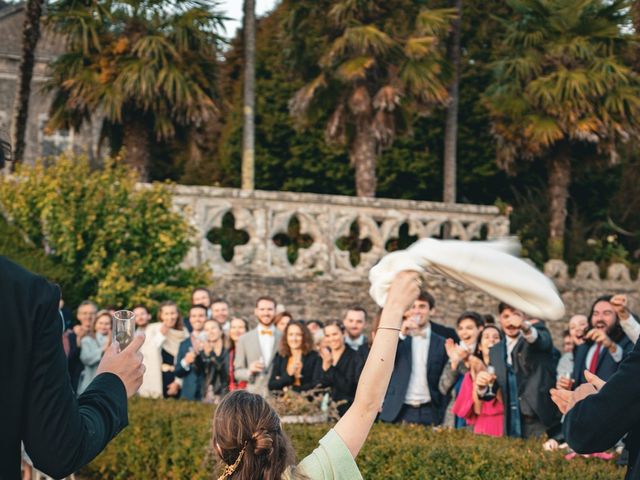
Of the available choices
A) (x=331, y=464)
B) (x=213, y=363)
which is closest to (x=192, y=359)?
(x=213, y=363)

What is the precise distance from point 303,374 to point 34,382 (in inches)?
284

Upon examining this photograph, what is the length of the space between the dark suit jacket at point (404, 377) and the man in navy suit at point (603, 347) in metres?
1.12

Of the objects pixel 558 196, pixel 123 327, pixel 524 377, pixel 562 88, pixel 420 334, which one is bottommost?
pixel 524 377

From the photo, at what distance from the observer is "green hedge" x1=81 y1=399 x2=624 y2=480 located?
702cm

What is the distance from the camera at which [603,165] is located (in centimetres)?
2736

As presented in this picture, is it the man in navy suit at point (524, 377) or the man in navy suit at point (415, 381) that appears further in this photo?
the man in navy suit at point (415, 381)

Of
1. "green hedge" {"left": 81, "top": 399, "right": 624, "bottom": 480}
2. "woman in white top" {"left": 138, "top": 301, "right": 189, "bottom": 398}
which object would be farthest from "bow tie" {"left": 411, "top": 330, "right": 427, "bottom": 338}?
"woman in white top" {"left": 138, "top": 301, "right": 189, "bottom": 398}

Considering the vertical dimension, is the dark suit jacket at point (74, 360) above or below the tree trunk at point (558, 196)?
below

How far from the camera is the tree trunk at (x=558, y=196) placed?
2658 centimetres

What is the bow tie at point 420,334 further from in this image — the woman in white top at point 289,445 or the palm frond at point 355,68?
the palm frond at point 355,68

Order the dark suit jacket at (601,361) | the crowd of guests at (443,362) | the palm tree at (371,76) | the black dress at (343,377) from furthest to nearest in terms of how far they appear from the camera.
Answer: the palm tree at (371,76) → the black dress at (343,377) → the crowd of guests at (443,362) → the dark suit jacket at (601,361)

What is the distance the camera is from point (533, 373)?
356 inches

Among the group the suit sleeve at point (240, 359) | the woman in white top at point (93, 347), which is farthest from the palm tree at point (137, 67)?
the suit sleeve at point (240, 359)

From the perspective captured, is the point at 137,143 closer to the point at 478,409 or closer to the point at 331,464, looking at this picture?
the point at 478,409
